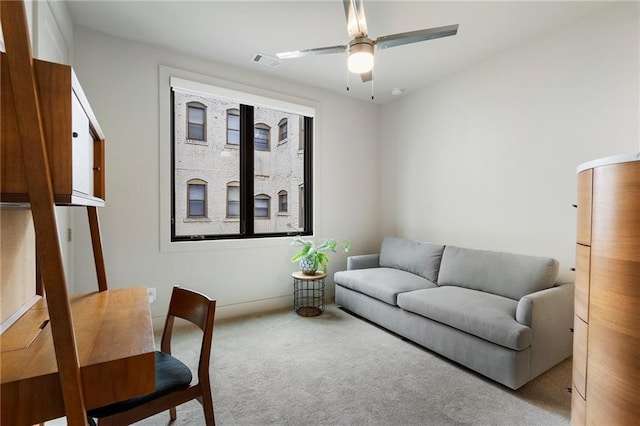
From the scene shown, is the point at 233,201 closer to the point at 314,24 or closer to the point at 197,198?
the point at 197,198

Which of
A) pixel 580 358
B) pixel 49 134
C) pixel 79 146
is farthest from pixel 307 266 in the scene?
pixel 49 134

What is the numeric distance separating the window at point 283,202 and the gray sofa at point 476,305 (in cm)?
110

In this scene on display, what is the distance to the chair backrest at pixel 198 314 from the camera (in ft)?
4.66

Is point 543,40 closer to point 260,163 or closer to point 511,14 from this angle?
point 511,14

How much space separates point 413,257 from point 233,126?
2600 millimetres

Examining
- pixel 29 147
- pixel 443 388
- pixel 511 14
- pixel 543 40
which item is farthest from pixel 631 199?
pixel 543 40

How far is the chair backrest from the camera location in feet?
4.66

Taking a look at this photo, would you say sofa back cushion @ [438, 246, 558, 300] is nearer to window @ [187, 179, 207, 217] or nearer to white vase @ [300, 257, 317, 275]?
white vase @ [300, 257, 317, 275]

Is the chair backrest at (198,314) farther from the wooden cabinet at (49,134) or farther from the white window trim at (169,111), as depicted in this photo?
the white window trim at (169,111)

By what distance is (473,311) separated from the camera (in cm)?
231

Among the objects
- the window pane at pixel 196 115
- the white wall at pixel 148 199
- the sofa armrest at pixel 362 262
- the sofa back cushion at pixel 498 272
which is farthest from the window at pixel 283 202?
the sofa back cushion at pixel 498 272

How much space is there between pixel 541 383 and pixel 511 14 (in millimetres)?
2797

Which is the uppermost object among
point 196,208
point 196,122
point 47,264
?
point 196,122

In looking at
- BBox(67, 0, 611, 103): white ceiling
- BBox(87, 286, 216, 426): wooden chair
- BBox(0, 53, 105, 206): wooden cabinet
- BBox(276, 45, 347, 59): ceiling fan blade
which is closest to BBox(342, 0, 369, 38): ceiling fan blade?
BBox(276, 45, 347, 59): ceiling fan blade
